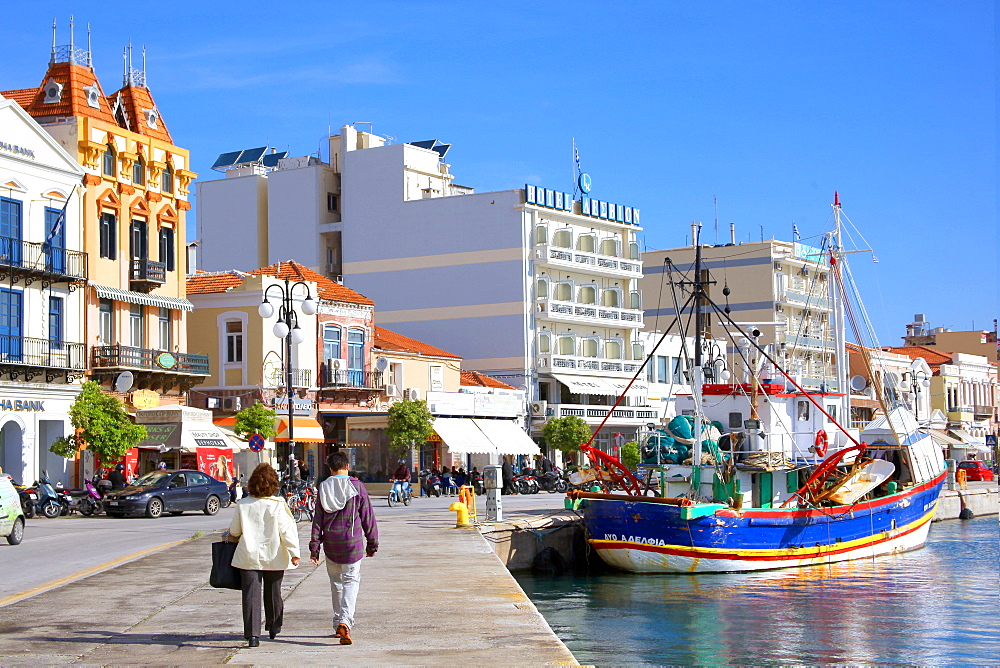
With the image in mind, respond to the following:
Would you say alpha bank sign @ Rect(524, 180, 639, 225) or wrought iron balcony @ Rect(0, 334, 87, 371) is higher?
alpha bank sign @ Rect(524, 180, 639, 225)

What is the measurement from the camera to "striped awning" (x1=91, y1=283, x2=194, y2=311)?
44.5 m

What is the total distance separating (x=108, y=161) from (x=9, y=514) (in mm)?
22573

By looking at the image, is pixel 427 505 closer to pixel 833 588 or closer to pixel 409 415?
pixel 409 415

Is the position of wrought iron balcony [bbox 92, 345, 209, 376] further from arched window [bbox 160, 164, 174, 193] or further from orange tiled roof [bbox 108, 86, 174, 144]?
orange tiled roof [bbox 108, 86, 174, 144]

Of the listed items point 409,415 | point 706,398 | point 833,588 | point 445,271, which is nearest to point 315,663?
point 833,588

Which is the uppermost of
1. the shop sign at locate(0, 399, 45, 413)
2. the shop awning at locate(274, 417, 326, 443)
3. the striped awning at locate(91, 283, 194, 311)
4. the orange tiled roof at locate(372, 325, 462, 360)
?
the striped awning at locate(91, 283, 194, 311)

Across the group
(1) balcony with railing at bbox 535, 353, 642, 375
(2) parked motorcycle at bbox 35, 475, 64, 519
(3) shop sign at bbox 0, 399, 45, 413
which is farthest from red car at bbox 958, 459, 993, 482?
(2) parked motorcycle at bbox 35, 475, 64, 519

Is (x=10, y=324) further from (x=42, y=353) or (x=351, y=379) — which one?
(x=351, y=379)

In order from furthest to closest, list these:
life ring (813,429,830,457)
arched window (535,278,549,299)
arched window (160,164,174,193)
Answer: arched window (535,278,549,299) < arched window (160,164,174,193) < life ring (813,429,830,457)

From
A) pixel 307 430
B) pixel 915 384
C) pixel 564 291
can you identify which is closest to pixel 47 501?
pixel 307 430

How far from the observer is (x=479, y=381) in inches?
2606

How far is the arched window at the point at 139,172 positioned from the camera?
153 feet

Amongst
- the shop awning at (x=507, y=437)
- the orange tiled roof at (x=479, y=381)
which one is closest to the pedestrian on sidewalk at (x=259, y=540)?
the shop awning at (x=507, y=437)

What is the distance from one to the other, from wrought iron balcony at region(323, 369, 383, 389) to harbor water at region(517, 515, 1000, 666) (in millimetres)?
24179
